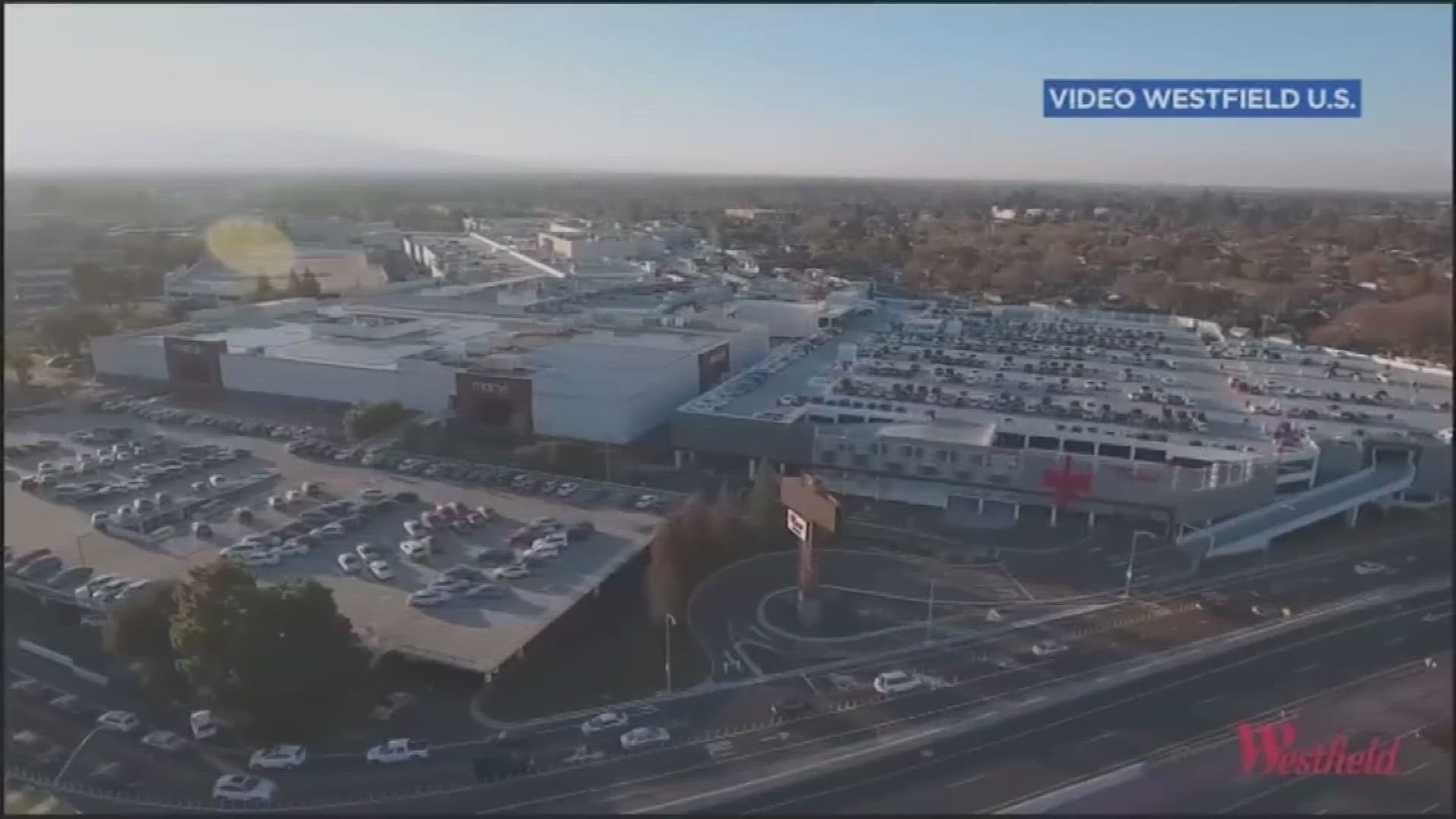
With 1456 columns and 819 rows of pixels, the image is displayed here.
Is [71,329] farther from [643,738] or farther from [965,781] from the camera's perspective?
[965,781]

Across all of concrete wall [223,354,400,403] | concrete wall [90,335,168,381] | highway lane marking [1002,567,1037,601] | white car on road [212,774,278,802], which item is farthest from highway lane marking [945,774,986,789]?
concrete wall [90,335,168,381]

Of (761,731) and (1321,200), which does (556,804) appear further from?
(1321,200)

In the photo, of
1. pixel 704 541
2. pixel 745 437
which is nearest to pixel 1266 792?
pixel 704 541

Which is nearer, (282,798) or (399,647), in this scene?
(282,798)

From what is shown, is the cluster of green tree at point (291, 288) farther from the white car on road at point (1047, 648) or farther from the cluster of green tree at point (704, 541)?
the white car on road at point (1047, 648)

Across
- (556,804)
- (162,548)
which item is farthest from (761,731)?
(162,548)

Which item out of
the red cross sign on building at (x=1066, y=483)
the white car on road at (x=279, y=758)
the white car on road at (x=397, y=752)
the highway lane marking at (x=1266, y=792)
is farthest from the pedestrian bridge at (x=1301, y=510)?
the white car on road at (x=279, y=758)

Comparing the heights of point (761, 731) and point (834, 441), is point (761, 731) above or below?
below
